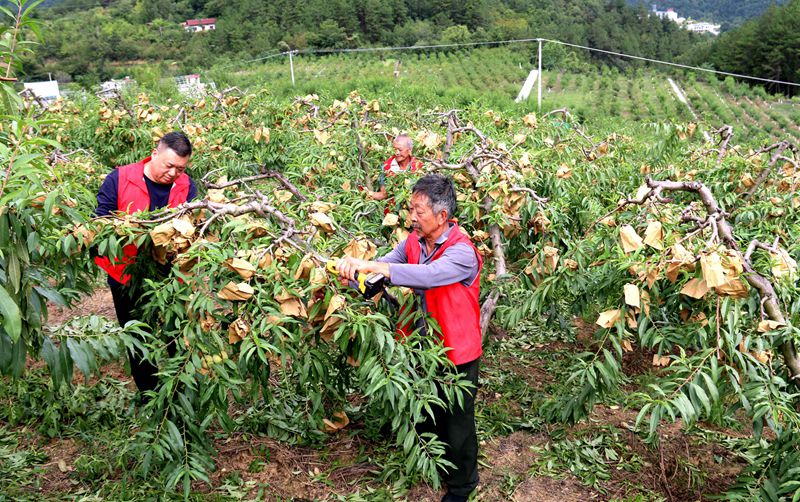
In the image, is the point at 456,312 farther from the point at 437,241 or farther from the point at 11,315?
the point at 11,315

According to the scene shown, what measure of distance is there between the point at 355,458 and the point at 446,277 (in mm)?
1189

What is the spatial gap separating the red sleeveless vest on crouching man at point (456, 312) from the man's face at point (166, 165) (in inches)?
50.3

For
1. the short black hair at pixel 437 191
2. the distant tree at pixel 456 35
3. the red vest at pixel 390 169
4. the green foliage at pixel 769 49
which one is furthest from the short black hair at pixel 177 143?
the distant tree at pixel 456 35

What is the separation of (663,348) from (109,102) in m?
5.23

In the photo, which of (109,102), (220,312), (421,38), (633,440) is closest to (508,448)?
(633,440)

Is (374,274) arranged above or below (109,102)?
above

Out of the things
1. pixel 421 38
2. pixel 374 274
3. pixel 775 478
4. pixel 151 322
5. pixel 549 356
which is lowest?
pixel 421 38

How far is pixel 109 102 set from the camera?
5.85 meters

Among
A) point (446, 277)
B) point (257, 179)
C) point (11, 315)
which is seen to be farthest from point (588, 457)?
point (11, 315)

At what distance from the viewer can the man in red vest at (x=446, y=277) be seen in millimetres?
2184

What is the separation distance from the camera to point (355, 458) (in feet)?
9.79

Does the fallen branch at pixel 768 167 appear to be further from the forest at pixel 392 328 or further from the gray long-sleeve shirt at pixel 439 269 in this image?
the gray long-sleeve shirt at pixel 439 269

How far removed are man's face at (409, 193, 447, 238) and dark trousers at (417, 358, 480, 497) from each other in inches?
20.9

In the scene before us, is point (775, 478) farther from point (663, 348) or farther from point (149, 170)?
point (149, 170)
